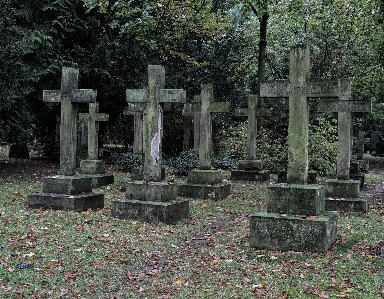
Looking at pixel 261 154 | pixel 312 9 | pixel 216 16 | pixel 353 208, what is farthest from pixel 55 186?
pixel 312 9

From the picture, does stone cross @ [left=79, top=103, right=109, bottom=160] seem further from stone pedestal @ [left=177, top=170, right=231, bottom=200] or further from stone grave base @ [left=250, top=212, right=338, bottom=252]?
stone grave base @ [left=250, top=212, right=338, bottom=252]

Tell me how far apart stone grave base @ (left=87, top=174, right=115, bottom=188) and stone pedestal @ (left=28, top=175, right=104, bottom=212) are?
152 inches

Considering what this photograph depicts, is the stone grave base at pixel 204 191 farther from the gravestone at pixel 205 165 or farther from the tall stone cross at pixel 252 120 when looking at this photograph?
the tall stone cross at pixel 252 120

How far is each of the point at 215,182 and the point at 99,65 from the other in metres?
9.67

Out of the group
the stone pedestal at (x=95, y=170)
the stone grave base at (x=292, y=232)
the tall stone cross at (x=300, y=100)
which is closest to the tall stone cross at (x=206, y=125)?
the stone pedestal at (x=95, y=170)

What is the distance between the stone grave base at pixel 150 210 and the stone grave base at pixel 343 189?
397 centimetres

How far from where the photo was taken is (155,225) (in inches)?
363

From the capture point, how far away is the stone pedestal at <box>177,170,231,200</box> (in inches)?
511

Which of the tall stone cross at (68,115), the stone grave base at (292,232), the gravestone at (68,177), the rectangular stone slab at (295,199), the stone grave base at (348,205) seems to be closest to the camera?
the stone grave base at (292,232)

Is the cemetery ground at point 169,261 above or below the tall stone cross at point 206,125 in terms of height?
below

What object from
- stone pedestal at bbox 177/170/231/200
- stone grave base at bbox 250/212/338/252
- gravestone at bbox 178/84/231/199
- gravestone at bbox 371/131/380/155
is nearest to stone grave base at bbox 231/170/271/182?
gravestone at bbox 178/84/231/199

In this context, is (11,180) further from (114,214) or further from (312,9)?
(312,9)

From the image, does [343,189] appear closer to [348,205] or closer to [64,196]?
[348,205]

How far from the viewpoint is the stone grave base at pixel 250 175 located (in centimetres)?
1748
